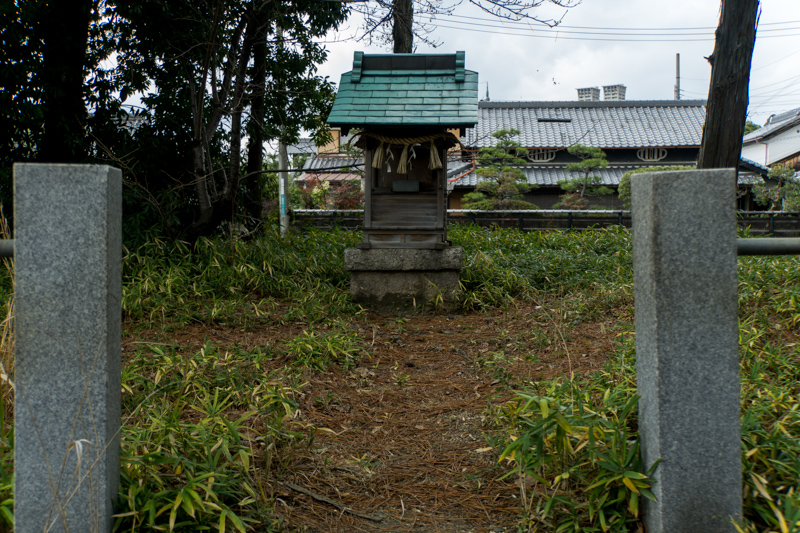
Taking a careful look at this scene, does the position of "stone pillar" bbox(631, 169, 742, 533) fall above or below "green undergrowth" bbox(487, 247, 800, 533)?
above

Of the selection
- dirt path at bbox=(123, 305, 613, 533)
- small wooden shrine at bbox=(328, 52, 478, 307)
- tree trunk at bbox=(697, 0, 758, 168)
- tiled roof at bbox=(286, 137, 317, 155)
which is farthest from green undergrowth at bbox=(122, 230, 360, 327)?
tree trunk at bbox=(697, 0, 758, 168)

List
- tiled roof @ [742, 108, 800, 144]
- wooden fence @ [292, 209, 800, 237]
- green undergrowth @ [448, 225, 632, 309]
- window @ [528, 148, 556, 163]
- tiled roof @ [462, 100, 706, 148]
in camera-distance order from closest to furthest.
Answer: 1. green undergrowth @ [448, 225, 632, 309]
2. wooden fence @ [292, 209, 800, 237]
3. window @ [528, 148, 556, 163]
4. tiled roof @ [462, 100, 706, 148]
5. tiled roof @ [742, 108, 800, 144]

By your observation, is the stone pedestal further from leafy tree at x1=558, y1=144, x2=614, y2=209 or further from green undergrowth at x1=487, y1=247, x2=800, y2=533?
leafy tree at x1=558, y1=144, x2=614, y2=209

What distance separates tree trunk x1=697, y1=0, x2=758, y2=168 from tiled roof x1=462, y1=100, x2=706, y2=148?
614 inches

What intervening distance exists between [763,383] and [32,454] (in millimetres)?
3108

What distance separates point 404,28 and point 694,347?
32.2ft

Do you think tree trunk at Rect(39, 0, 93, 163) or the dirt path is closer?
Result: the dirt path

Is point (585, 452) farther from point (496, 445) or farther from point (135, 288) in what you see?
point (135, 288)

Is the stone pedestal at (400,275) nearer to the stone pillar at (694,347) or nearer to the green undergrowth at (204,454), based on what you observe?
the green undergrowth at (204,454)

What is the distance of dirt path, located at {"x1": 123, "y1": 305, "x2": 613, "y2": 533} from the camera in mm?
2508

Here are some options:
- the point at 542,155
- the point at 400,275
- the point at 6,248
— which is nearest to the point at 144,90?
the point at 400,275

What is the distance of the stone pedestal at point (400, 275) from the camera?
703 centimetres

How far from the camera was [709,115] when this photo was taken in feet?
21.8

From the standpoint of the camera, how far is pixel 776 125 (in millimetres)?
28672
